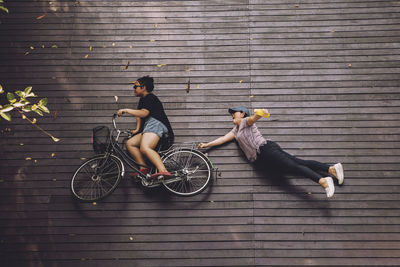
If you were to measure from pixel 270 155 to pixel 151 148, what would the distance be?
67.2 inches

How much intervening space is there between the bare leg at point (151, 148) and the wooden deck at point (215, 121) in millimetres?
530

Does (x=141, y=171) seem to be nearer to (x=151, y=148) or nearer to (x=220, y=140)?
(x=151, y=148)

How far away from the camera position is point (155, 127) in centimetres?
461

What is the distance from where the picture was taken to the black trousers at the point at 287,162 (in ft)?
14.7

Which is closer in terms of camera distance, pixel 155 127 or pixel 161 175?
pixel 161 175

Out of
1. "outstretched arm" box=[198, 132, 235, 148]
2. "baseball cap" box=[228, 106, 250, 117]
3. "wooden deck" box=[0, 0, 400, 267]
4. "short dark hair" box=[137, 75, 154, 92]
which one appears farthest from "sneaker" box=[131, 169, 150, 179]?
"baseball cap" box=[228, 106, 250, 117]

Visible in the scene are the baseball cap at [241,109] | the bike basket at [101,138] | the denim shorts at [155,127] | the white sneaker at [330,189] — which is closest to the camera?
the white sneaker at [330,189]

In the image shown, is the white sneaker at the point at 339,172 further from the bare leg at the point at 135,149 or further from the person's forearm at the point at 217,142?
the bare leg at the point at 135,149

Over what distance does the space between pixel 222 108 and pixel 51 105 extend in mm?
2804

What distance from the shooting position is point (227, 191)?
4770 mm

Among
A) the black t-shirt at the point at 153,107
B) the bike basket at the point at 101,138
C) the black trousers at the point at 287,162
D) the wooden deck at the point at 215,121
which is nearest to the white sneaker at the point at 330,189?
the black trousers at the point at 287,162

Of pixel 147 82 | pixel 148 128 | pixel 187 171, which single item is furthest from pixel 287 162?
pixel 147 82

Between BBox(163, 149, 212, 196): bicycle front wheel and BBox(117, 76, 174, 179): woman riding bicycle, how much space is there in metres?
0.23

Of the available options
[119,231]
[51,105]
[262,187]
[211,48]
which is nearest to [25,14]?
[51,105]
